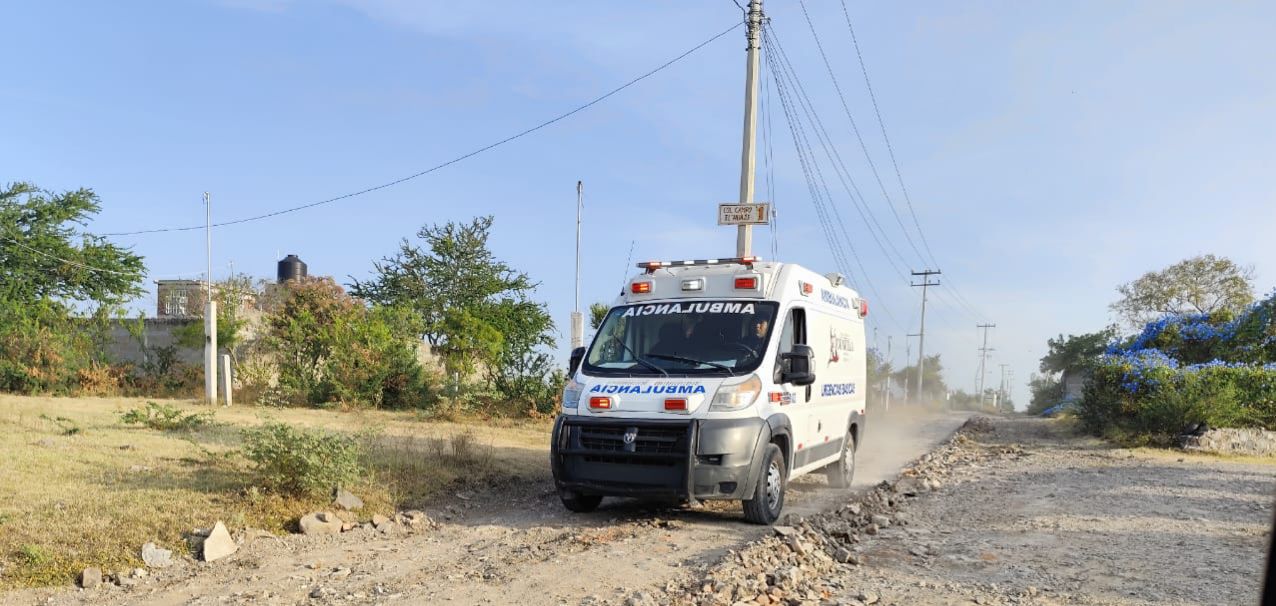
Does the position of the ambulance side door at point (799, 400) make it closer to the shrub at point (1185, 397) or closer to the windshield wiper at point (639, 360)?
the windshield wiper at point (639, 360)

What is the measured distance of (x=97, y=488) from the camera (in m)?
8.49

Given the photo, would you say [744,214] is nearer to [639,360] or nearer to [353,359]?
[639,360]

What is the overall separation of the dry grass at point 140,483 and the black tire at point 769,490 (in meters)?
3.72

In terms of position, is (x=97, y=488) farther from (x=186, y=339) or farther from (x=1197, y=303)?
(x=1197, y=303)

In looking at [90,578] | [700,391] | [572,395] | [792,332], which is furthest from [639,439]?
[90,578]

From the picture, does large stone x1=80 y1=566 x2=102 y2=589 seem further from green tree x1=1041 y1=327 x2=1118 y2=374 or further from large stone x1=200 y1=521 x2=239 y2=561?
green tree x1=1041 y1=327 x2=1118 y2=374

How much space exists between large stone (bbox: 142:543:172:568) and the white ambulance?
11.4 ft

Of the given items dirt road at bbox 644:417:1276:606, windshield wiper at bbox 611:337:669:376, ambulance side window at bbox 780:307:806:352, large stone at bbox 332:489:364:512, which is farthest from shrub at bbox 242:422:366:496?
ambulance side window at bbox 780:307:806:352

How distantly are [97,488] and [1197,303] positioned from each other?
4365 centimetres

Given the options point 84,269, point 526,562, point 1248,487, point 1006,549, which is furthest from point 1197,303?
point 84,269

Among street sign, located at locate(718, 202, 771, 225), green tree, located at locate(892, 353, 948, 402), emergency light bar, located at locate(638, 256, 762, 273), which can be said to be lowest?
green tree, located at locate(892, 353, 948, 402)

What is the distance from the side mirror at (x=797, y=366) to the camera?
8.62m

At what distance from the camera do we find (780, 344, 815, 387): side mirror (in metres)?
8.62

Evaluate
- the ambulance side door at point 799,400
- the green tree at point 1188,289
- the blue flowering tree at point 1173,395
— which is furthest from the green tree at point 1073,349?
the ambulance side door at point 799,400
